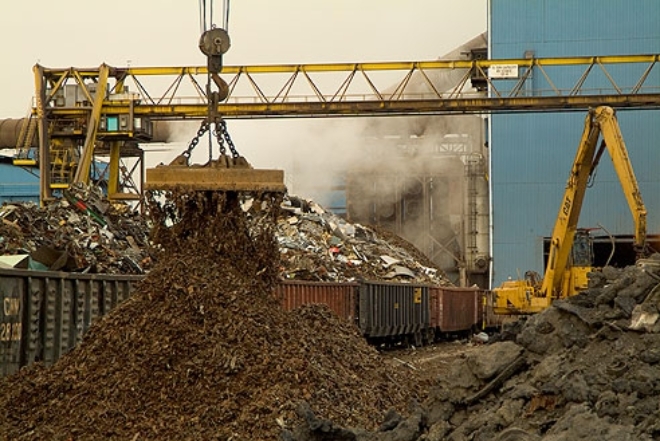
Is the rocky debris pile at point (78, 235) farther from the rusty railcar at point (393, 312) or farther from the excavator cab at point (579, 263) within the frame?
the excavator cab at point (579, 263)

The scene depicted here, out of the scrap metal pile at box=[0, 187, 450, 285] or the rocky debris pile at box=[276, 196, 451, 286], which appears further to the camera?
the rocky debris pile at box=[276, 196, 451, 286]

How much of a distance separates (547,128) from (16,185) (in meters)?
28.7

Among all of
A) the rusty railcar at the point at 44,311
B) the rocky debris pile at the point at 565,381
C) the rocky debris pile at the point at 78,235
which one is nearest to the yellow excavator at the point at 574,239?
the rocky debris pile at the point at 78,235

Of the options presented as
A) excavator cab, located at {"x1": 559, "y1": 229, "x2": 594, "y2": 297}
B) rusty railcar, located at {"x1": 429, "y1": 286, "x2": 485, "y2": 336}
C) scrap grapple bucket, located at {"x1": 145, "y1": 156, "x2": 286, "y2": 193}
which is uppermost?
scrap grapple bucket, located at {"x1": 145, "y1": 156, "x2": 286, "y2": 193}

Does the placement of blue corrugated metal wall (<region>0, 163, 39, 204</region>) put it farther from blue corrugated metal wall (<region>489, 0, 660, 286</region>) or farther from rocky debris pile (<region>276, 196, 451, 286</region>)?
blue corrugated metal wall (<region>489, 0, 660, 286</region>)

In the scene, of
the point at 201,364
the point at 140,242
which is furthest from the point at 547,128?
the point at 201,364

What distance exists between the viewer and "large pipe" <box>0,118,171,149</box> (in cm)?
3916

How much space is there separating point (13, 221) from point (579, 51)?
65.0 feet

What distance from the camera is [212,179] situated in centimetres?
1095

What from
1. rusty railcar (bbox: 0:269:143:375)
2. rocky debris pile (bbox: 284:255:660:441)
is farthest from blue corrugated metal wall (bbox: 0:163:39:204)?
rocky debris pile (bbox: 284:255:660:441)

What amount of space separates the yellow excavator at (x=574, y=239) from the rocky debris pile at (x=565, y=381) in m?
14.5

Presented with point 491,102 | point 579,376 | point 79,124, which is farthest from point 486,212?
point 579,376

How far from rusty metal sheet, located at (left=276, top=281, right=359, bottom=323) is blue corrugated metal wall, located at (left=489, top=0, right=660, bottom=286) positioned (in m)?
13.7

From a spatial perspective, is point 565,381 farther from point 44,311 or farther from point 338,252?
point 338,252
